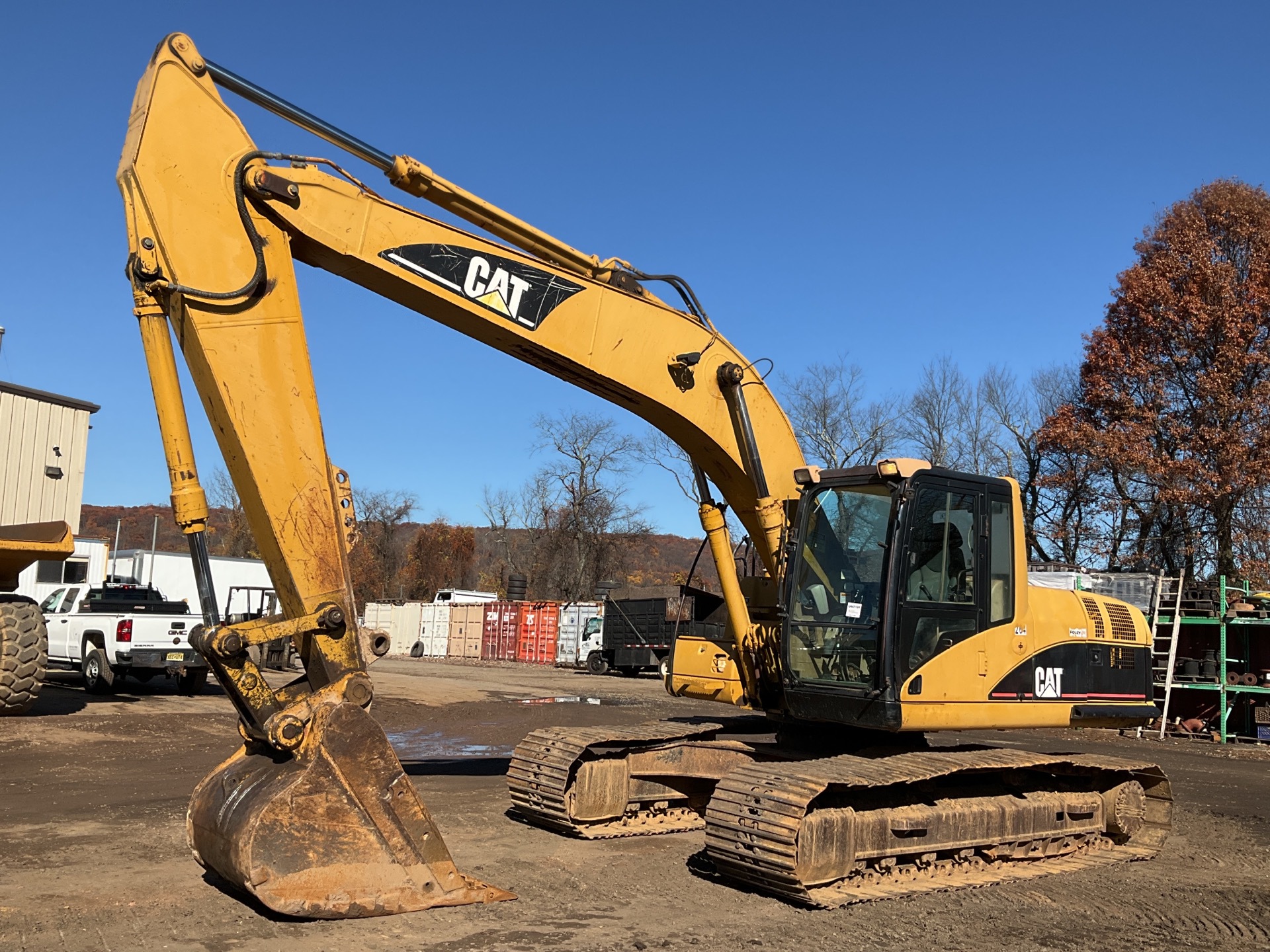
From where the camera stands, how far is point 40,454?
24.0 meters

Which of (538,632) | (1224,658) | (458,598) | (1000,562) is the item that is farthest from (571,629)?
(1000,562)

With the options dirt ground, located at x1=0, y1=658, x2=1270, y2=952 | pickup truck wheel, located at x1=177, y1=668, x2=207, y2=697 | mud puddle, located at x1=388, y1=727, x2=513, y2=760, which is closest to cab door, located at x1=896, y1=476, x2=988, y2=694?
dirt ground, located at x1=0, y1=658, x2=1270, y2=952

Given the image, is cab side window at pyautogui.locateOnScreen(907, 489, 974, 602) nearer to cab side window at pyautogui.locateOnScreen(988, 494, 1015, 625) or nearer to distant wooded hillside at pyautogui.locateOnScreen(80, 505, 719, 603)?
cab side window at pyautogui.locateOnScreen(988, 494, 1015, 625)

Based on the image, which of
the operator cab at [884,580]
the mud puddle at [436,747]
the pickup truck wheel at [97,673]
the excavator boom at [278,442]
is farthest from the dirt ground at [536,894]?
the pickup truck wheel at [97,673]

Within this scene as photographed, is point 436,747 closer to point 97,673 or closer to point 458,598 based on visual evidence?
point 97,673

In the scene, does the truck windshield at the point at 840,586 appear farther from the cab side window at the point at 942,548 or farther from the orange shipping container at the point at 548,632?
the orange shipping container at the point at 548,632

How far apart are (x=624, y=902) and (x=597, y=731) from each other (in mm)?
2302

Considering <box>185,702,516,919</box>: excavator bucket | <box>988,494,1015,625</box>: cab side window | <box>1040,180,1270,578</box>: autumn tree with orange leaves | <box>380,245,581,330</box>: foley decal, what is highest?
<box>1040,180,1270,578</box>: autumn tree with orange leaves

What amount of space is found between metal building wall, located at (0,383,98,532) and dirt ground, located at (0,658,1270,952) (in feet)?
42.4

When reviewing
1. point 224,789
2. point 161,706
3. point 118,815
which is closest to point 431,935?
point 224,789

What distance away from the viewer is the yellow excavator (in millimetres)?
5734

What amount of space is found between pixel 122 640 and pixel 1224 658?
18.2 metres

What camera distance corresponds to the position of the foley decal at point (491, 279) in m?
6.80

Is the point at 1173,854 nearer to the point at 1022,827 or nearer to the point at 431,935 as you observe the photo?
the point at 1022,827
